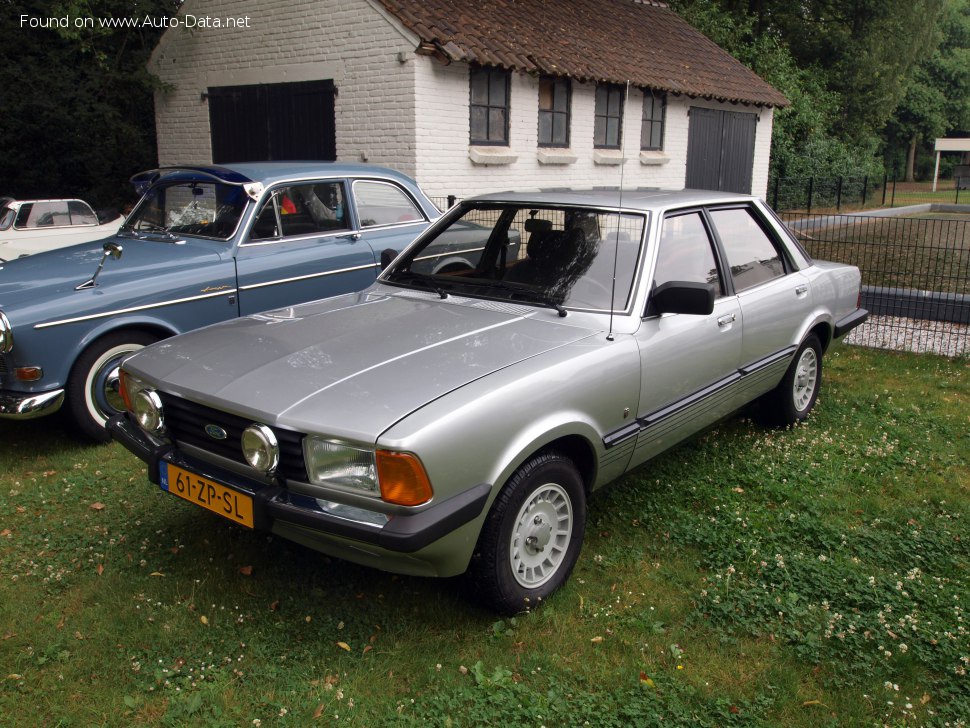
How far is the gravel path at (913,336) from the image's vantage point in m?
7.81

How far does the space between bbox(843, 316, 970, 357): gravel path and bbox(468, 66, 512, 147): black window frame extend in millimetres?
5992

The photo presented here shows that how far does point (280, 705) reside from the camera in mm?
2961

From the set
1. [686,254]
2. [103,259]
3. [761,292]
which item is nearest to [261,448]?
[686,254]

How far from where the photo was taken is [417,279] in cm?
455

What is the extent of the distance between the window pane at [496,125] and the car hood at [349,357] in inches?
329

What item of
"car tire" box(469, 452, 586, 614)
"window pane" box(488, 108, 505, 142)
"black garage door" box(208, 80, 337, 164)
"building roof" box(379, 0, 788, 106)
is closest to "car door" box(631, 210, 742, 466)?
"car tire" box(469, 452, 586, 614)

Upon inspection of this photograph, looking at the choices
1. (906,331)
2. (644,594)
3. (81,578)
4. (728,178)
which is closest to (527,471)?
(644,594)

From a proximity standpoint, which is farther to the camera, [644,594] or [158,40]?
[158,40]

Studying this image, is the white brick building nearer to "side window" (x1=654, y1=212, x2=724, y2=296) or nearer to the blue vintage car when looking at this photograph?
the blue vintage car

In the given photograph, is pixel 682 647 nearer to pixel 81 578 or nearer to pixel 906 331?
pixel 81 578

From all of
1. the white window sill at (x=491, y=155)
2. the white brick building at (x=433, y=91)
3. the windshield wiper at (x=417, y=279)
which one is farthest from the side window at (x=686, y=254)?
the white window sill at (x=491, y=155)

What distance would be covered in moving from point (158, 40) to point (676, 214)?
1392 centimetres

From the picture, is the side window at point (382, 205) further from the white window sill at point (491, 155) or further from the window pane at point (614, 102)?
the window pane at point (614, 102)

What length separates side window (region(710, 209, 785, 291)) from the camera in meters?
4.74
